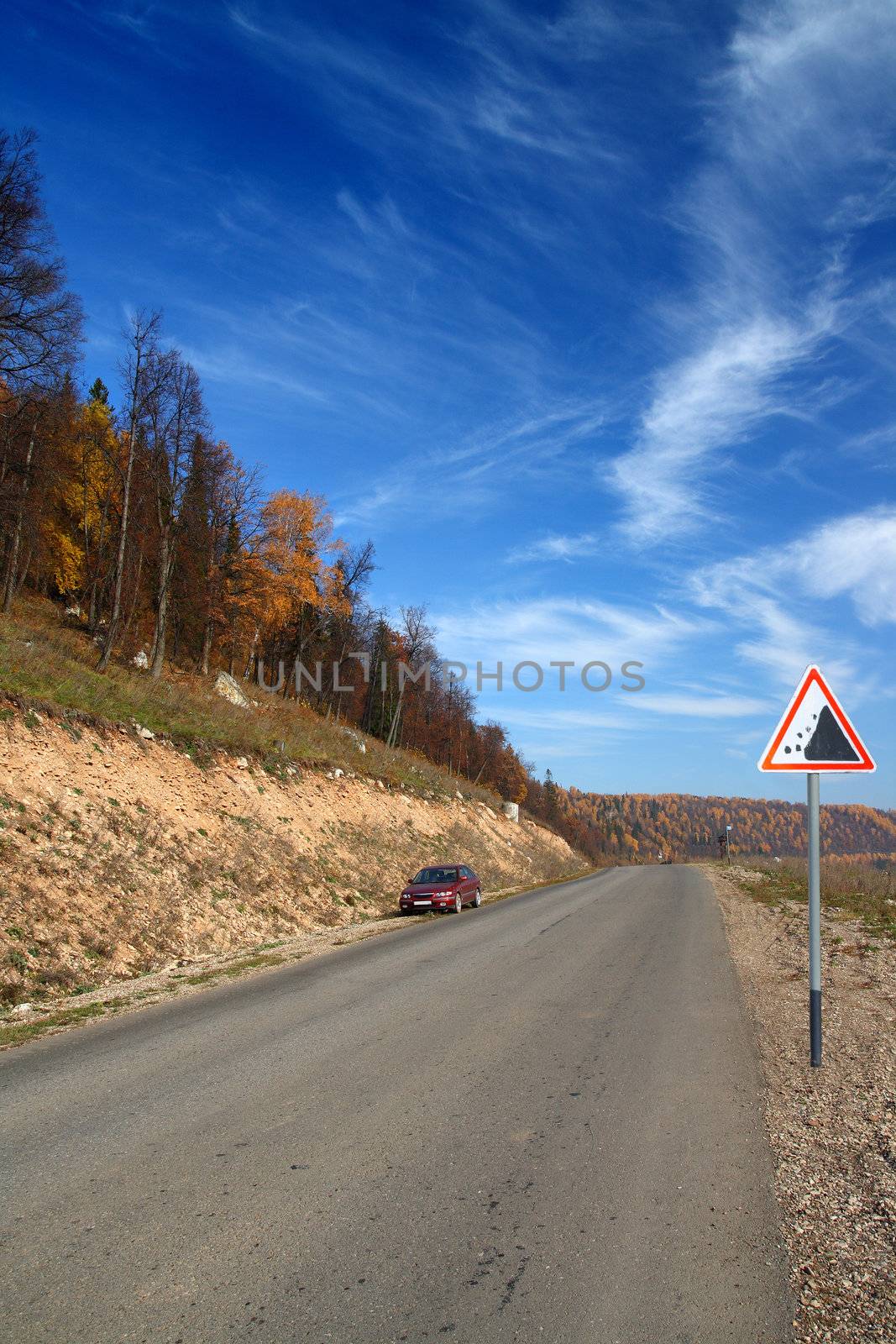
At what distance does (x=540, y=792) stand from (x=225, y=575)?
9539 centimetres

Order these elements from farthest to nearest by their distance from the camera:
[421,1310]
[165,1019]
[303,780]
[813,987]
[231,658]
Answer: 1. [231,658]
2. [303,780]
3. [165,1019]
4. [813,987]
5. [421,1310]

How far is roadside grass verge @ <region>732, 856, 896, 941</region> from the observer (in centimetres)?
1791

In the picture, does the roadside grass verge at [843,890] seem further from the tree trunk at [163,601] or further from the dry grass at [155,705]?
the tree trunk at [163,601]

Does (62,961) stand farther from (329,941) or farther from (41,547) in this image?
(41,547)

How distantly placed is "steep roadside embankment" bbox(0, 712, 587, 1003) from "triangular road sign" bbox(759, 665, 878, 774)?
9512mm

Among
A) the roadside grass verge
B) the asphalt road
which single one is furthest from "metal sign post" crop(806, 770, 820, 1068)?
the roadside grass verge

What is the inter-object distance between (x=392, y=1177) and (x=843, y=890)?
24.0 metres

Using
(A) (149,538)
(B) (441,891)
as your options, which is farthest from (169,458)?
(B) (441,891)

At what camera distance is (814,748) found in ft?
22.2

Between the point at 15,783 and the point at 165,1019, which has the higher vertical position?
the point at 15,783

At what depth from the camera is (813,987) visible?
6.67 m

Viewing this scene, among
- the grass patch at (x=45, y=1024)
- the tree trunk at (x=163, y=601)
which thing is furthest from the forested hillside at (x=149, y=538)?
the grass patch at (x=45, y=1024)

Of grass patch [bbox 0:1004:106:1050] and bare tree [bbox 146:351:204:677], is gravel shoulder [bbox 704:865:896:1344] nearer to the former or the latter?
grass patch [bbox 0:1004:106:1050]

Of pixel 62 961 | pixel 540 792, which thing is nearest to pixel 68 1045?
pixel 62 961
